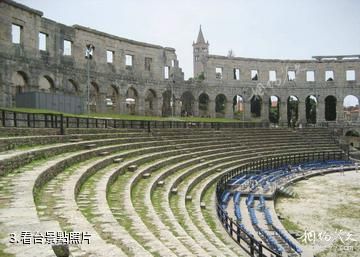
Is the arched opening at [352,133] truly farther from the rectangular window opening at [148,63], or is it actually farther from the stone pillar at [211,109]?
the rectangular window opening at [148,63]

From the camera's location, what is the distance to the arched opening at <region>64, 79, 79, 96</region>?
32.3 meters

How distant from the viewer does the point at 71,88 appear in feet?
109

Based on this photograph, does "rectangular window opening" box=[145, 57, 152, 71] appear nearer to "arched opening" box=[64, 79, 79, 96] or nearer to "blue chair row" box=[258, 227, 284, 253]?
"arched opening" box=[64, 79, 79, 96]

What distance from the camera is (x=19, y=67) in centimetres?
2783

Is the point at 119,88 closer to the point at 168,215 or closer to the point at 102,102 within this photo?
the point at 102,102

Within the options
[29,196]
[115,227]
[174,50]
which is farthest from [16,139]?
[174,50]

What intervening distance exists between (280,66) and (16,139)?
41.2 m

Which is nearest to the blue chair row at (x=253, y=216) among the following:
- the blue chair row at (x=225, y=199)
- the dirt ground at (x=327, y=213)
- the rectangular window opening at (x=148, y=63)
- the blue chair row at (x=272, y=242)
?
the blue chair row at (x=225, y=199)

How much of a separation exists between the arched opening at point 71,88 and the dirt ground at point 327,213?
2044 cm

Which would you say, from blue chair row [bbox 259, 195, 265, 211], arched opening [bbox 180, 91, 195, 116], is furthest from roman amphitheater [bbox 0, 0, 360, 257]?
arched opening [bbox 180, 91, 195, 116]

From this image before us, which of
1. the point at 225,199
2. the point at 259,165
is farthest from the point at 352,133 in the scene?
the point at 225,199

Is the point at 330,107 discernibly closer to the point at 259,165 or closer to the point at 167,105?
the point at 167,105

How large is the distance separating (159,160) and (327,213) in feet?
Result: 27.1

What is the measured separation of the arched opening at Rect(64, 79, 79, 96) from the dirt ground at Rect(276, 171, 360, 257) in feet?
67.1
